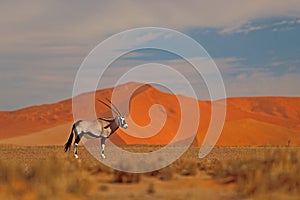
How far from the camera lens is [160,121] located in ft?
297

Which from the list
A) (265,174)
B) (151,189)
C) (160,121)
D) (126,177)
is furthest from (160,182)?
(160,121)

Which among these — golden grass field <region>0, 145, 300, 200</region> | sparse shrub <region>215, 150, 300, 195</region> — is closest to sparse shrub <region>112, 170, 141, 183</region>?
golden grass field <region>0, 145, 300, 200</region>

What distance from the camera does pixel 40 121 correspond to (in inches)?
4641

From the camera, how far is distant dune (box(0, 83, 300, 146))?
81.5m

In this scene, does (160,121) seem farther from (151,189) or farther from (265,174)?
(151,189)

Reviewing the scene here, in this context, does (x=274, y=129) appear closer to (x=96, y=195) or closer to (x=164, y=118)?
(x=164, y=118)

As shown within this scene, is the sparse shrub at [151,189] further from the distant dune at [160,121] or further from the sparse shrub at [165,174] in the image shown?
the distant dune at [160,121]

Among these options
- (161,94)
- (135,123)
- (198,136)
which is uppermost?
(161,94)

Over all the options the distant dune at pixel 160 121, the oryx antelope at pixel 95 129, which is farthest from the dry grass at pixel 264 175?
the distant dune at pixel 160 121

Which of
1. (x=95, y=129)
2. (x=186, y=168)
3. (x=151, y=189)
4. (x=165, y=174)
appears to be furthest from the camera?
(x=95, y=129)

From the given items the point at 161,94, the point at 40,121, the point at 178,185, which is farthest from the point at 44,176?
the point at 40,121

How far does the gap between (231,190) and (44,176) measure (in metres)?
4.66

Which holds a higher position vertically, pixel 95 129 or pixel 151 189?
pixel 95 129

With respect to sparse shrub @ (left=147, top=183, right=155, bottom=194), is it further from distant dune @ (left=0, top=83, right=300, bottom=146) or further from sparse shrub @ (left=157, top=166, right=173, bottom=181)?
distant dune @ (left=0, top=83, right=300, bottom=146)
